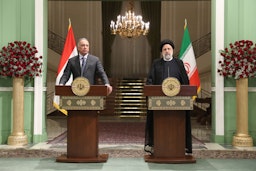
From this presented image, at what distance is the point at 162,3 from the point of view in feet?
54.2

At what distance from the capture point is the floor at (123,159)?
470cm

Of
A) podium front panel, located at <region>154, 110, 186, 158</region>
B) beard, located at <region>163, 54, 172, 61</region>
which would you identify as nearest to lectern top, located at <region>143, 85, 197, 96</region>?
podium front panel, located at <region>154, 110, 186, 158</region>

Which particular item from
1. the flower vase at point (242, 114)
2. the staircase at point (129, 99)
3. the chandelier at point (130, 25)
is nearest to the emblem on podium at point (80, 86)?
the flower vase at point (242, 114)

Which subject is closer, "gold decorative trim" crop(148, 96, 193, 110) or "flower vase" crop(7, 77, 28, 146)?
"gold decorative trim" crop(148, 96, 193, 110)

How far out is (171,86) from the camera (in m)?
4.71

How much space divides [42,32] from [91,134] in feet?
7.81

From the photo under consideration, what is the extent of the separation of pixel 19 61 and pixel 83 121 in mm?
1879

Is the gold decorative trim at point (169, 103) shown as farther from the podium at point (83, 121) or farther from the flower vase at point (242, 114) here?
the flower vase at point (242, 114)

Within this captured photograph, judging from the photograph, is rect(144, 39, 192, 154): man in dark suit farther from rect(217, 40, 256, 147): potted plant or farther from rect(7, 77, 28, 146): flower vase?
rect(7, 77, 28, 146): flower vase

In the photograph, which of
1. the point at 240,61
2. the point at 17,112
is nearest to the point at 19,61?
the point at 17,112

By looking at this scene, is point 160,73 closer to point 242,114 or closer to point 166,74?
point 166,74

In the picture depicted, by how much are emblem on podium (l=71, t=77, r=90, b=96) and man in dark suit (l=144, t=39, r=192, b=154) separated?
0.93 m

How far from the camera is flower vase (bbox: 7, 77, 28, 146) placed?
604cm

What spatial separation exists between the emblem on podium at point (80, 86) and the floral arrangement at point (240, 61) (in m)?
2.54
